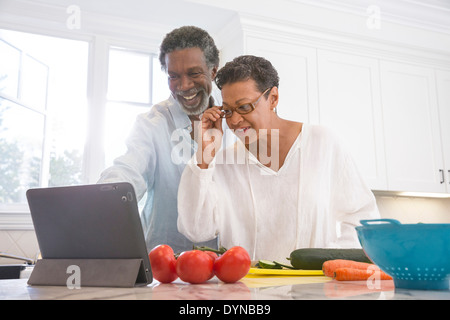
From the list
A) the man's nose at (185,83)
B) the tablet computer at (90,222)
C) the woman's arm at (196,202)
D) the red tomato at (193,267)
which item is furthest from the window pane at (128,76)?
the red tomato at (193,267)

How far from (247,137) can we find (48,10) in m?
2.08

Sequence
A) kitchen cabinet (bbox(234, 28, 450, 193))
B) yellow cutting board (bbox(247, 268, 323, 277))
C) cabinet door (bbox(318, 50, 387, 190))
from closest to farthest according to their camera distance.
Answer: yellow cutting board (bbox(247, 268, 323, 277)) → kitchen cabinet (bbox(234, 28, 450, 193)) → cabinet door (bbox(318, 50, 387, 190))

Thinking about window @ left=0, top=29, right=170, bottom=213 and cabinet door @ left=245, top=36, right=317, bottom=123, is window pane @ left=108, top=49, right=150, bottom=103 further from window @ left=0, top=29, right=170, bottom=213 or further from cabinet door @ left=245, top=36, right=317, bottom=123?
cabinet door @ left=245, top=36, right=317, bottom=123

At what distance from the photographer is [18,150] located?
301cm

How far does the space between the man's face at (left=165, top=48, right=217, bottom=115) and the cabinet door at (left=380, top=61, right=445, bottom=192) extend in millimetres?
2142

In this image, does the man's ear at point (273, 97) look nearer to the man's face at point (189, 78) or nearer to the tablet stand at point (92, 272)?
the man's face at point (189, 78)

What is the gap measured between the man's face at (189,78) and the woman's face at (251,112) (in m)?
0.25

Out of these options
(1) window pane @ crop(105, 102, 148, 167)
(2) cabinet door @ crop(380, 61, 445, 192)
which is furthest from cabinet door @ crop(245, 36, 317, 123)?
(1) window pane @ crop(105, 102, 148, 167)

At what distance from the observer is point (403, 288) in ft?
2.49

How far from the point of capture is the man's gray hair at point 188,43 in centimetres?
183

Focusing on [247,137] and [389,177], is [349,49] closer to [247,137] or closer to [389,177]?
[389,177]

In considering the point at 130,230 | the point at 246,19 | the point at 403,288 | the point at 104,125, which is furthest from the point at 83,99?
the point at 403,288

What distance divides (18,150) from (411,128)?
301cm

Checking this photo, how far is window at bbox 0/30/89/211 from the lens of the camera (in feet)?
9.77
